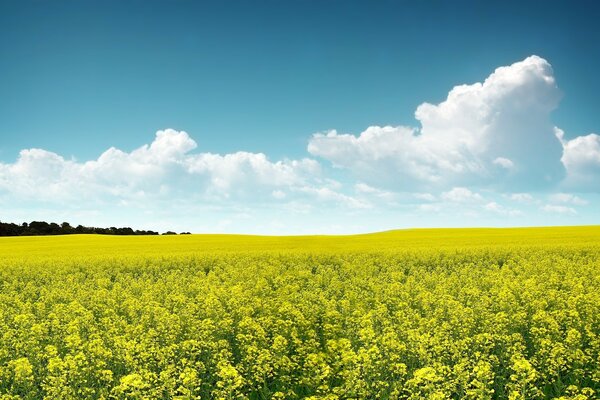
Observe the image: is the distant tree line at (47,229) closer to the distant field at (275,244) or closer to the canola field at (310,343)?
the distant field at (275,244)

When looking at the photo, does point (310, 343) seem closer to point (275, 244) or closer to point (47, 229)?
point (275, 244)

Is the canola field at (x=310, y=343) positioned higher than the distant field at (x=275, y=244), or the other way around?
the distant field at (x=275, y=244)

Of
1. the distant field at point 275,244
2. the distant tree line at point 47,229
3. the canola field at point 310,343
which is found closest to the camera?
the canola field at point 310,343

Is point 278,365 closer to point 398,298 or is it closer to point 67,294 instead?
point 398,298

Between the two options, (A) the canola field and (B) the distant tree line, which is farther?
(B) the distant tree line

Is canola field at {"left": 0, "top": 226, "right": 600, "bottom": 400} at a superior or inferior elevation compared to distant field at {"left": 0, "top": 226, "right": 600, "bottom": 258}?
inferior

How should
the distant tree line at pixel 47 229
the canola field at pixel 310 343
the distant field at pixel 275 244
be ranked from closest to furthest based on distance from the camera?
the canola field at pixel 310 343 < the distant field at pixel 275 244 < the distant tree line at pixel 47 229

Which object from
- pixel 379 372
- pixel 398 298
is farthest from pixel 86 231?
pixel 379 372

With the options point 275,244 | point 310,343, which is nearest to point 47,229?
point 275,244

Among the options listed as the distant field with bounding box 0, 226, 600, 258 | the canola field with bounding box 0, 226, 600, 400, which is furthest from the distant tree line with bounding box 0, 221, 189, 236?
the canola field with bounding box 0, 226, 600, 400

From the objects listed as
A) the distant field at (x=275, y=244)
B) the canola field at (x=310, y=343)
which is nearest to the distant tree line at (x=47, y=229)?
the distant field at (x=275, y=244)

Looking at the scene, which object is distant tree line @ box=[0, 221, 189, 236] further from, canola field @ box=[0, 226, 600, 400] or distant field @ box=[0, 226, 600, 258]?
canola field @ box=[0, 226, 600, 400]

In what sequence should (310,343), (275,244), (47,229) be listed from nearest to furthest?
(310,343) < (275,244) < (47,229)

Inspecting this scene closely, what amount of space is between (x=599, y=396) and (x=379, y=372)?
18.3 feet
